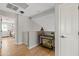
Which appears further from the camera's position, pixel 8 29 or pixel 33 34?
pixel 8 29

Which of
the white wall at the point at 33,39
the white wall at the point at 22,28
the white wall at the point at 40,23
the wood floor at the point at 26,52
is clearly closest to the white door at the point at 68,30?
the wood floor at the point at 26,52

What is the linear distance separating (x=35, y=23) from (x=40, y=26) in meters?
0.30

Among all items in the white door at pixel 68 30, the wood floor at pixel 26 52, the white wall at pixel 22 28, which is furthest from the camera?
the white wall at pixel 22 28

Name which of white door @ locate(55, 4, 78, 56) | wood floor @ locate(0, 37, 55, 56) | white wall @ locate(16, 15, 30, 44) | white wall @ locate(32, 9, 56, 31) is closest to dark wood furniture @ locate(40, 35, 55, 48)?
wood floor @ locate(0, 37, 55, 56)

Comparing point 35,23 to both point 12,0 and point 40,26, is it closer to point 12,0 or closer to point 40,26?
point 40,26

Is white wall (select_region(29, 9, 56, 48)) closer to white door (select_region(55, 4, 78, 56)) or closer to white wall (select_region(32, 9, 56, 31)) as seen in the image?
white wall (select_region(32, 9, 56, 31))

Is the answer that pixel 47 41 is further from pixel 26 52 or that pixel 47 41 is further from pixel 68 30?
pixel 68 30

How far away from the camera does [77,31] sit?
1722 mm

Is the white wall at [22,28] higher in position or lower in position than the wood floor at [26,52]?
higher

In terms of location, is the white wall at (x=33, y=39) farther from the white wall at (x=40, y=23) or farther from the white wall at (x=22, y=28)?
the white wall at (x=22, y=28)

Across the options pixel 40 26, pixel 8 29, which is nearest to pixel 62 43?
pixel 40 26

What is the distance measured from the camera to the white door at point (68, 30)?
174 centimetres

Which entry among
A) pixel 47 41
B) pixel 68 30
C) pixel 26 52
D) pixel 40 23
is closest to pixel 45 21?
pixel 40 23

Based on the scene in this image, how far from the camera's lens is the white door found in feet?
5.72
